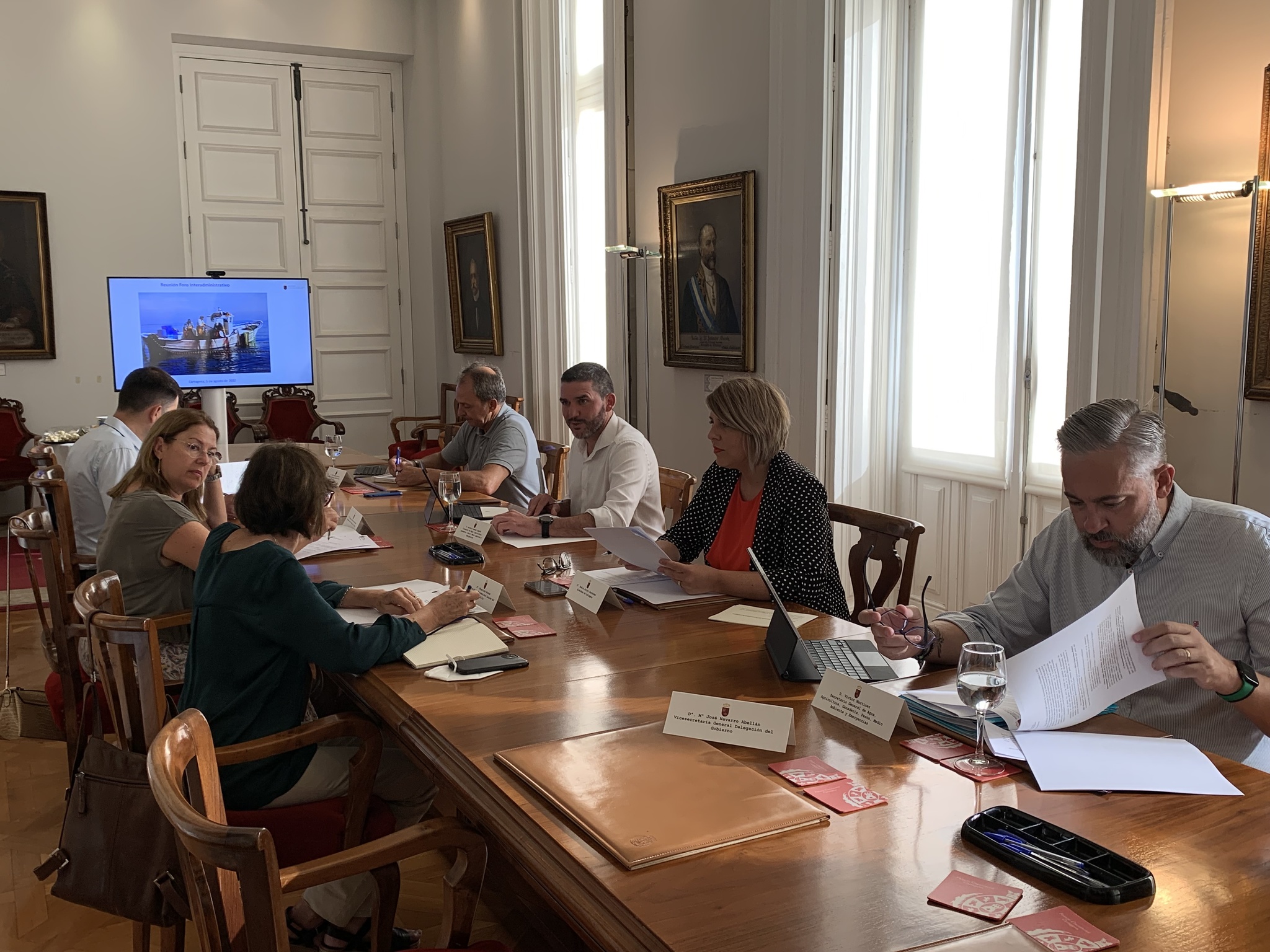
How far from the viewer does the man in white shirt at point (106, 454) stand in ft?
13.9

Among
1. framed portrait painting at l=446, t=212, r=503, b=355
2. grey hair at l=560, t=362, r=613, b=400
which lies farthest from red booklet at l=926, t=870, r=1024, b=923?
framed portrait painting at l=446, t=212, r=503, b=355

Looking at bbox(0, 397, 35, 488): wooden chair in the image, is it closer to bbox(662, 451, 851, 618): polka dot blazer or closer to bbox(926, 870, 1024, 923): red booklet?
bbox(662, 451, 851, 618): polka dot blazer

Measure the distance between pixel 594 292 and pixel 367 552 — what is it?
4596 millimetres

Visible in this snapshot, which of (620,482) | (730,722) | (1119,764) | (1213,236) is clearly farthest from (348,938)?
(1213,236)

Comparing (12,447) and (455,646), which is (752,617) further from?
(12,447)

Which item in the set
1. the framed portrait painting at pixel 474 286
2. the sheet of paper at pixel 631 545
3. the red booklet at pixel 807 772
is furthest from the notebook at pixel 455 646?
the framed portrait painting at pixel 474 286

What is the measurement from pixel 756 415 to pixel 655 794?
5.38 feet

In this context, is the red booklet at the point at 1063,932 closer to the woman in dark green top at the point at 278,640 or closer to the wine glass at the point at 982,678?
the wine glass at the point at 982,678

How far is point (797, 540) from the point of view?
2939 mm

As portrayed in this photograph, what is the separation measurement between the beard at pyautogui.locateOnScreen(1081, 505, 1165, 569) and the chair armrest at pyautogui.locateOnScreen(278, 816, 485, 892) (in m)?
1.29

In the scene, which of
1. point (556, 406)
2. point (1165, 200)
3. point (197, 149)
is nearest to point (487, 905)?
point (1165, 200)

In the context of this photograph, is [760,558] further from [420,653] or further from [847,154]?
[847,154]

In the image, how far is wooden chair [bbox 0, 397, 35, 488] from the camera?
835 cm

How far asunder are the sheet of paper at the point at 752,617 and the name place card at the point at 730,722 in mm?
721
